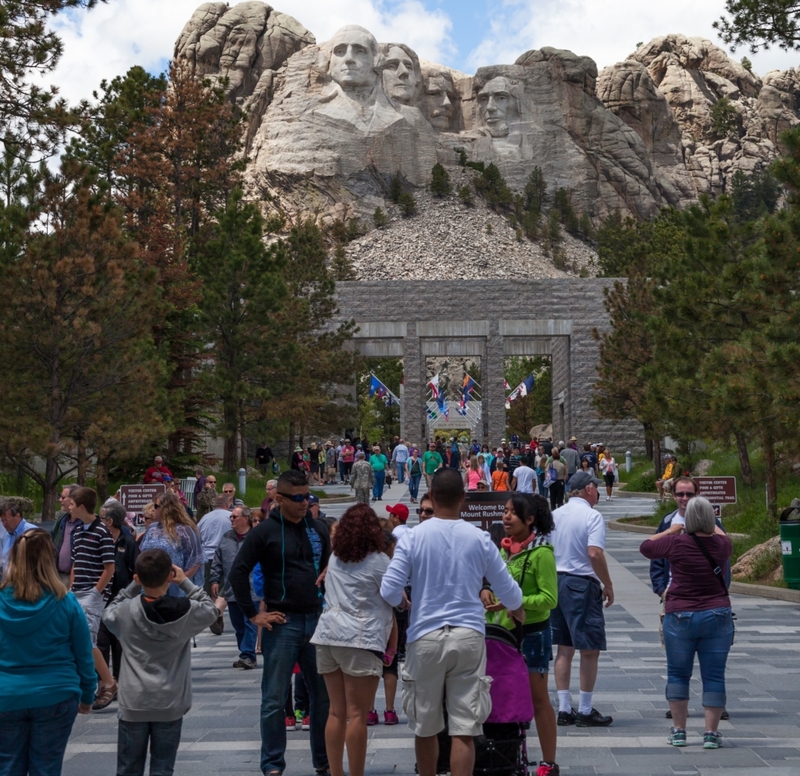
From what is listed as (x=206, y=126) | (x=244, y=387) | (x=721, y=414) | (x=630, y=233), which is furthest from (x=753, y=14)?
(x=630, y=233)

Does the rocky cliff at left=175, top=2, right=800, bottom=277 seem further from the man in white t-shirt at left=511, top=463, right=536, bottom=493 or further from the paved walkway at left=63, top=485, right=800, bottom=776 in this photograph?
the paved walkway at left=63, top=485, right=800, bottom=776

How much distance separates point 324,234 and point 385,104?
19017 mm

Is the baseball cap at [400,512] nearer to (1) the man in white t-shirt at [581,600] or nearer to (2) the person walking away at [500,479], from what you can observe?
(1) the man in white t-shirt at [581,600]

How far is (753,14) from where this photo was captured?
678 inches

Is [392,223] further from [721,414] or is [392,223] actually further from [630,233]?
[721,414]

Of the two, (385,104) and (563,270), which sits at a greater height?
(385,104)

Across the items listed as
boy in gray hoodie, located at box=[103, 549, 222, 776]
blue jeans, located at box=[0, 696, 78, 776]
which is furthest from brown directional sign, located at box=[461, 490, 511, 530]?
Result: blue jeans, located at box=[0, 696, 78, 776]

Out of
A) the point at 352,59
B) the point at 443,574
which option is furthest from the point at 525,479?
the point at 352,59

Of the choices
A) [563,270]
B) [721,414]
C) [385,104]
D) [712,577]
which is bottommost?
[712,577]

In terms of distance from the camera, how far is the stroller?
19.0 feet

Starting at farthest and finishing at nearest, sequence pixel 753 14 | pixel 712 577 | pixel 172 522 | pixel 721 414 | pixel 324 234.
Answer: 1. pixel 324 234
2. pixel 721 414
3. pixel 753 14
4. pixel 172 522
5. pixel 712 577

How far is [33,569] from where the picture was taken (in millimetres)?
5176

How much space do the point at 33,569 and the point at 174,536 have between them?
467 cm

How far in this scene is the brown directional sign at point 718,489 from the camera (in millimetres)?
15977
